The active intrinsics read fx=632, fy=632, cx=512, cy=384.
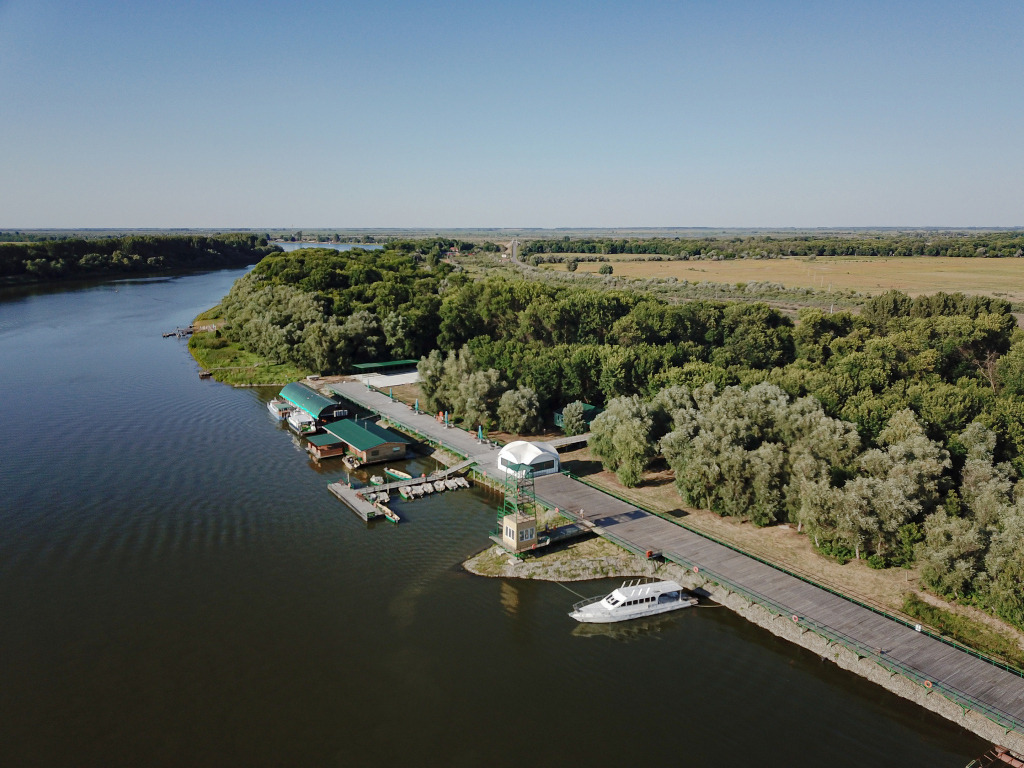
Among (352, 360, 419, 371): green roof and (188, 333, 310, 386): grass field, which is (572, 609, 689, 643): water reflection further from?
(188, 333, 310, 386): grass field

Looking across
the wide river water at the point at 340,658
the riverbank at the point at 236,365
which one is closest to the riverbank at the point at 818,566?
the wide river water at the point at 340,658

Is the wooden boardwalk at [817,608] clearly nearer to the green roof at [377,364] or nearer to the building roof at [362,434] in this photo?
the building roof at [362,434]

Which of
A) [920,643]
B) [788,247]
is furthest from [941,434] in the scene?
[788,247]

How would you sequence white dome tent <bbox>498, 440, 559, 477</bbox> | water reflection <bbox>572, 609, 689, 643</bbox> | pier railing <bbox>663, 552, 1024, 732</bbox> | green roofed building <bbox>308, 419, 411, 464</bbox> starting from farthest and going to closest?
green roofed building <bbox>308, 419, 411, 464</bbox>, white dome tent <bbox>498, 440, 559, 477</bbox>, water reflection <bbox>572, 609, 689, 643</bbox>, pier railing <bbox>663, 552, 1024, 732</bbox>

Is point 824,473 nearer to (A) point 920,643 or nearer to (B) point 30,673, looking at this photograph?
(A) point 920,643

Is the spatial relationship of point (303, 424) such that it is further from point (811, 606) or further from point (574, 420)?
point (811, 606)

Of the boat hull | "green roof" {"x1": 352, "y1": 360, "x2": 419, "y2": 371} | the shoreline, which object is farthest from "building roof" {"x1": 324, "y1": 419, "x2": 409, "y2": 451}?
the boat hull
